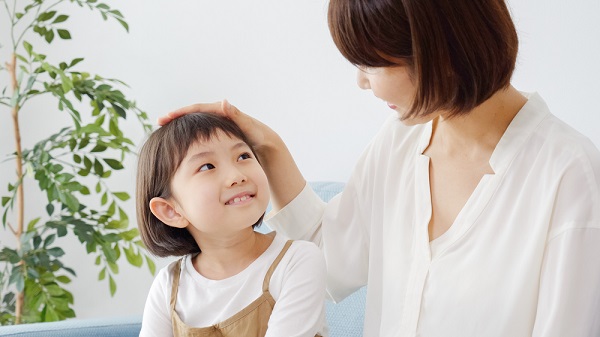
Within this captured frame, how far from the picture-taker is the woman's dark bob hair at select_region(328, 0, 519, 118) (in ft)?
4.21

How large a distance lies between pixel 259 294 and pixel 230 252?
0.33 feet

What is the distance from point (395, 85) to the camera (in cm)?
137

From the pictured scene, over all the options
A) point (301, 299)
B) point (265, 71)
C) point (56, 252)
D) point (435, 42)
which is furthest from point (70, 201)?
point (435, 42)

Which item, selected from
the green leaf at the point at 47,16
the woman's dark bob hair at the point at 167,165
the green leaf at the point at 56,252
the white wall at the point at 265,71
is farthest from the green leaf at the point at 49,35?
the woman's dark bob hair at the point at 167,165

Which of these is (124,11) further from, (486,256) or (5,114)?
(486,256)

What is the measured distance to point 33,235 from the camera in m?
2.73

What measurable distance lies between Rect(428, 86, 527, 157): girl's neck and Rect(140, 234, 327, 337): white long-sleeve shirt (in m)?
0.32

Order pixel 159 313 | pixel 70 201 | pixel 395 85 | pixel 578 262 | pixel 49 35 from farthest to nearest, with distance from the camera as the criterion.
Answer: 1. pixel 49 35
2. pixel 70 201
3. pixel 159 313
4. pixel 395 85
5. pixel 578 262

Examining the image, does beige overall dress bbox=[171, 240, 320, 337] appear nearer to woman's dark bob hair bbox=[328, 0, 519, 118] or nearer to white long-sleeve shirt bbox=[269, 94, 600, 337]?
white long-sleeve shirt bbox=[269, 94, 600, 337]

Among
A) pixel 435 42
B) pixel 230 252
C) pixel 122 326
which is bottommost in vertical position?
pixel 122 326

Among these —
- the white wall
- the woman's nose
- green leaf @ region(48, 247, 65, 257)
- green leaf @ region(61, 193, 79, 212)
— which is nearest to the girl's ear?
the woman's nose

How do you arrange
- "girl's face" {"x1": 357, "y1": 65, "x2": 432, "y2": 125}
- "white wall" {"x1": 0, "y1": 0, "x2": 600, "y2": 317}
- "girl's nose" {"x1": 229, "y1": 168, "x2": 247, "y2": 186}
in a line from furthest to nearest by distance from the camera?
"white wall" {"x1": 0, "y1": 0, "x2": 600, "y2": 317}
"girl's nose" {"x1": 229, "y1": 168, "x2": 247, "y2": 186}
"girl's face" {"x1": 357, "y1": 65, "x2": 432, "y2": 125}

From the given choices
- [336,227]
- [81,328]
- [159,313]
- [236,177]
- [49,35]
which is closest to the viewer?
[236,177]

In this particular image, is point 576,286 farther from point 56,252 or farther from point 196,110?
point 56,252
